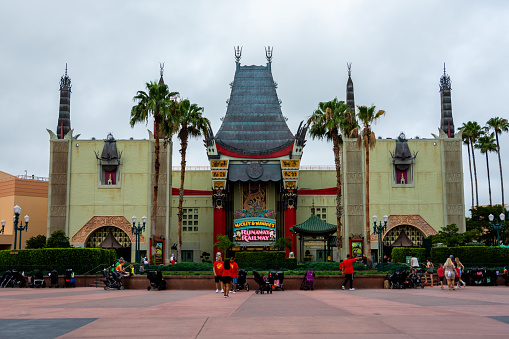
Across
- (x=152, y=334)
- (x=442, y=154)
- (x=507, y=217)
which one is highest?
(x=442, y=154)

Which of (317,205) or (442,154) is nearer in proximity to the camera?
(442,154)

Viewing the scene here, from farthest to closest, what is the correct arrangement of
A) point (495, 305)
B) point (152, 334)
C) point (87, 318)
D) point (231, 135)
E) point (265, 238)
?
point (231, 135) → point (265, 238) → point (495, 305) → point (87, 318) → point (152, 334)

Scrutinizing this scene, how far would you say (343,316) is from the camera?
14.6m

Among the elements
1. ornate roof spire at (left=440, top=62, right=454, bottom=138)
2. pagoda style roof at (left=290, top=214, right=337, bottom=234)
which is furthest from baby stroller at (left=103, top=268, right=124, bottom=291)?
ornate roof spire at (left=440, top=62, right=454, bottom=138)

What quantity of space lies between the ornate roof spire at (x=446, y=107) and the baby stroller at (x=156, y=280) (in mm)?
46120

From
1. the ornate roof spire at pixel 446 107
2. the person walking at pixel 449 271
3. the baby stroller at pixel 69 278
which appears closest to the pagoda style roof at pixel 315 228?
the ornate roof spire at pixel 446 107

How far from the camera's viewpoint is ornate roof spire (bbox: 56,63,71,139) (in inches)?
2702

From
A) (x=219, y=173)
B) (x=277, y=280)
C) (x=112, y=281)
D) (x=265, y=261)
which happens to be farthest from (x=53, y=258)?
(x=219, y=173)

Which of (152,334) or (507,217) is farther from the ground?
(507,217)

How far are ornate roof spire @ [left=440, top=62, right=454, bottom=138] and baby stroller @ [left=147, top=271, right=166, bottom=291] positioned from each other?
151 ft

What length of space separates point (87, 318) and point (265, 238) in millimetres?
46459

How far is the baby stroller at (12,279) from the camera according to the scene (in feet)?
106

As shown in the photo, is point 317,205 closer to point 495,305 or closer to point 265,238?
point 265,238

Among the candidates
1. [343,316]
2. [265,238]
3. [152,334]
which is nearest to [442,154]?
[265,238]
